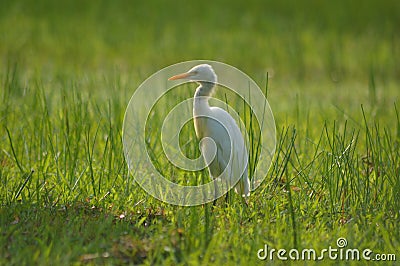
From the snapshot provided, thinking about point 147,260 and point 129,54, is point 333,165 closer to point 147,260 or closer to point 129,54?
point 147,260

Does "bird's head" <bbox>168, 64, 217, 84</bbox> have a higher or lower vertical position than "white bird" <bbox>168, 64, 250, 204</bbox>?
higher

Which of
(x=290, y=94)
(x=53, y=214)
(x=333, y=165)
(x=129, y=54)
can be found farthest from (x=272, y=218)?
(x=129, y=54)

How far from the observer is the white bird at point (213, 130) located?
3.91 metres

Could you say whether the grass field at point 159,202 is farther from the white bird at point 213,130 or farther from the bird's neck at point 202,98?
the bird's neck at point 202,98

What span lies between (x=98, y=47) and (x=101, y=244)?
6.80m

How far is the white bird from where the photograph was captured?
3.91 m

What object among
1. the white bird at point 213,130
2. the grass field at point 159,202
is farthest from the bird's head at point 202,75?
the grass field at point 159,202

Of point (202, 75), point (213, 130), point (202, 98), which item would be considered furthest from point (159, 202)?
point (202, 75)

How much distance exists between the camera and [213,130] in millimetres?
3971

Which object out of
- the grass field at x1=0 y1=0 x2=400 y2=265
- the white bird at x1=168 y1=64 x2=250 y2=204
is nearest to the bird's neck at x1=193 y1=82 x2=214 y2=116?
the white bird at x1=168 y1=64 x2=250 y2=204

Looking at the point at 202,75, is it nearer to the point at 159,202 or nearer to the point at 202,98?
the point at 202,98

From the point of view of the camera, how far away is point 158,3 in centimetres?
1123

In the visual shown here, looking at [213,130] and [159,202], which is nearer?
[159,202]

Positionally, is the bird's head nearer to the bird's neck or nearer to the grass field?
the bird's neck
